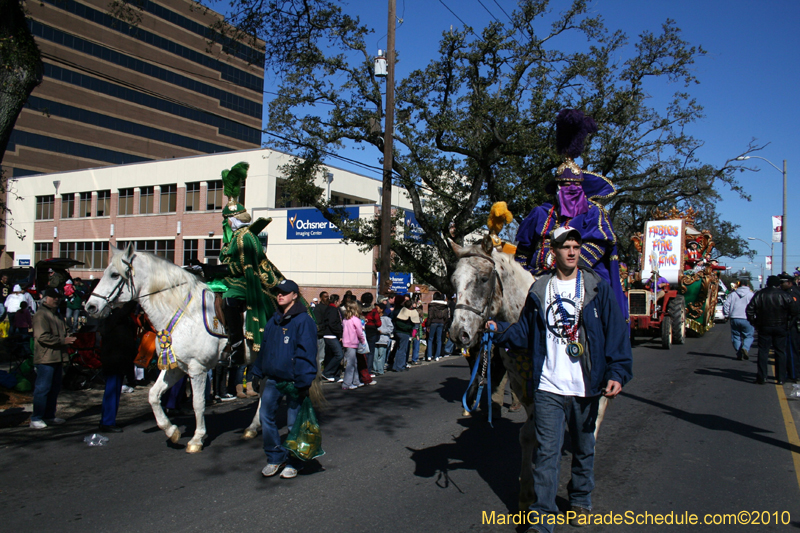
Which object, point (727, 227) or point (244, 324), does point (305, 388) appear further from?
point (727, 227)

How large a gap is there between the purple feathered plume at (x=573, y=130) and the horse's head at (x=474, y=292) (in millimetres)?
1642

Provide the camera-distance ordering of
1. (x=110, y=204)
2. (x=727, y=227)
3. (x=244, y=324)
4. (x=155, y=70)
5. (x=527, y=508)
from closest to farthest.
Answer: (x=527, y=508), (x=244, y=324), (x=110, y=204), (x=727, y=227), (x=155, y=70)

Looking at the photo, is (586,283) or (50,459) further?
(50,459)

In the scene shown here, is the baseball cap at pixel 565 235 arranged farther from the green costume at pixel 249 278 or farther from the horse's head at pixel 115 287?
the horse's head at pixel 115 287

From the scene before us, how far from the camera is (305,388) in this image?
5094mm

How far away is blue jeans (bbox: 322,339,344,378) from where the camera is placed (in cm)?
A: 1159

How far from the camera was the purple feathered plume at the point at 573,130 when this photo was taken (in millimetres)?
5547

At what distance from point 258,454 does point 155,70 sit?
64.8 meters

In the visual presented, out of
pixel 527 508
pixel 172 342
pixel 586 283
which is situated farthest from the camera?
pixel 172 342

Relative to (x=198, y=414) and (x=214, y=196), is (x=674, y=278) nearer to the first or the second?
(x=198, y=414)

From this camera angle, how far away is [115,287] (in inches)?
252

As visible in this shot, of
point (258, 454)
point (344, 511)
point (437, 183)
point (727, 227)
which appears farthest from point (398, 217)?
point (727, 227)

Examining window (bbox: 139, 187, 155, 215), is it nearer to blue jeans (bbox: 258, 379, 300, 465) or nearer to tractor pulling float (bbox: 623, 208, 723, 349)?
tractor pulling float (bbox: 623, 208, 723, 349)

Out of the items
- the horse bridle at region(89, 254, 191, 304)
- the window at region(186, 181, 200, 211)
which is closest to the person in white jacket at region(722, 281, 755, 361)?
the horse bridle at region(89, 254, 191, 304)
